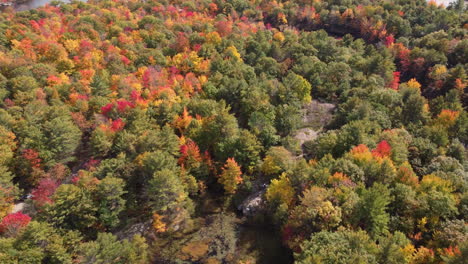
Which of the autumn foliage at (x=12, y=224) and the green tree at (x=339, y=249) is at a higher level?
the green tree at (x=339, y=249)

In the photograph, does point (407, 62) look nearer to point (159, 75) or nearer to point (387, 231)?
point (387, 231)

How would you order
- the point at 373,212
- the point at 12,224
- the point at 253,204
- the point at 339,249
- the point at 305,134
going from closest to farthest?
the point at 339,249 → the point at 373,212 → the point at 12,224 → the point at 253,204 → the point at 305,134

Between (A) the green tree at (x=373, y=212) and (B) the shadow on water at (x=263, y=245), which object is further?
(B) the shadow on water at (x=263, y=245)

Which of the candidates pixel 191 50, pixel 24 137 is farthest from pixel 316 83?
pixel 24 137

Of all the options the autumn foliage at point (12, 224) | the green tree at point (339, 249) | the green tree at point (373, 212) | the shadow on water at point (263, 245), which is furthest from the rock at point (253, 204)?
the autumn foliage at point (12, 224)

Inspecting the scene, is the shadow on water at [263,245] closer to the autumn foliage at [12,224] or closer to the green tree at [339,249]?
the green tree at [339,249]

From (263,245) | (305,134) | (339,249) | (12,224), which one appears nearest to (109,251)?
(12,224)

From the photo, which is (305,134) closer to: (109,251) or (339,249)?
(339,249)

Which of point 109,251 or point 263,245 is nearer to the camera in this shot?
point 109,251

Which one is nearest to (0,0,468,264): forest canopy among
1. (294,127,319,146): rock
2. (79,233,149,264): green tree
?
(79,233,149,264): green tree

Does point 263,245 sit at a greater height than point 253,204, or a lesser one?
lesser

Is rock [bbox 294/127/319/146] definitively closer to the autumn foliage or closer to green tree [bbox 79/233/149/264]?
green tree [bbox 79/233/149/264]
